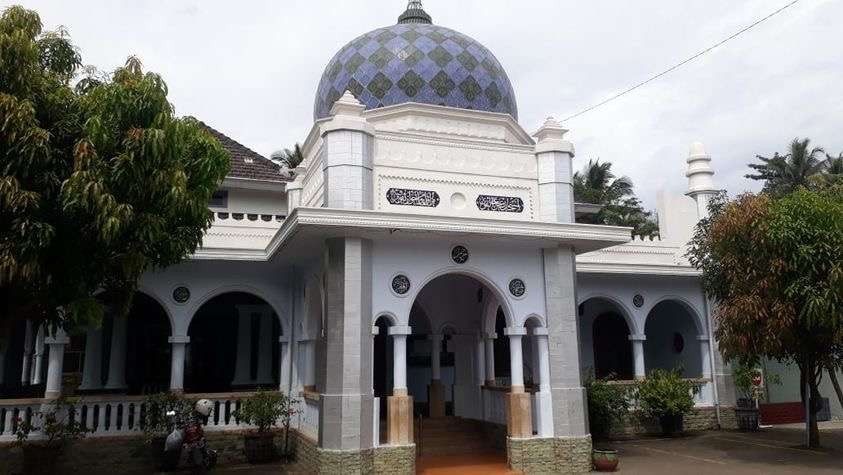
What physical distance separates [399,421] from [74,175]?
6033mm

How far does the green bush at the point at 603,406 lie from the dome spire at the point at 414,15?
951 cm

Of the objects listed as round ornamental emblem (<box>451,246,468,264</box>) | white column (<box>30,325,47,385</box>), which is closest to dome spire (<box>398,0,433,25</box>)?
round ornamental emblem (<box>451,246,468,264</box>)

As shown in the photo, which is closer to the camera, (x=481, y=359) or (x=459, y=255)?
(x=459, y=255)

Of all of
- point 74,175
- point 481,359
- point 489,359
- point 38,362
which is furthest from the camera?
point 38,362

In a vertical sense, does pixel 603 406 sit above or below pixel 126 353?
below

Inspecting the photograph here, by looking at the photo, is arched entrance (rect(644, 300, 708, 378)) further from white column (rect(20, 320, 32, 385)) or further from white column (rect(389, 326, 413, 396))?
white column (rect(20, 320, 32, 385))

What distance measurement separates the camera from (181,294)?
13555 millimetres

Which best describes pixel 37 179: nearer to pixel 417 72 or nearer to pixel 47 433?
pixel 47 433

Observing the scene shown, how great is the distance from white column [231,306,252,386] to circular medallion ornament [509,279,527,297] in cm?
724

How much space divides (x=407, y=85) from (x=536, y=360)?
615 cm

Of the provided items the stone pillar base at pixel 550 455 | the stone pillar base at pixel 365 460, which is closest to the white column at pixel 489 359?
the stone pillar base at pixel 550 455

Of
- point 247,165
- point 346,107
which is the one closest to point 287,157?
point 247,165

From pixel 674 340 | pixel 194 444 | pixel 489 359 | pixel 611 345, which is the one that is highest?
pixel 674 340

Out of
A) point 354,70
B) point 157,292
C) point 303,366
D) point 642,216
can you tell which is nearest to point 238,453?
point 303,366
